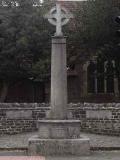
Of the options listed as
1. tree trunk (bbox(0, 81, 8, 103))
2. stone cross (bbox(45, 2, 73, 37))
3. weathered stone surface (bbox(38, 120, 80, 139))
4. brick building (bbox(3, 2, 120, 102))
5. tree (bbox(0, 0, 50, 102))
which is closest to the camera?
weathered stone surface (bbox(38, 120, 80, 139))

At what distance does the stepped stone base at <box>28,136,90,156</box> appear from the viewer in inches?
587

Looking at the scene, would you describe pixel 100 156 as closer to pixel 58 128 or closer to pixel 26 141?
pixel 58 128

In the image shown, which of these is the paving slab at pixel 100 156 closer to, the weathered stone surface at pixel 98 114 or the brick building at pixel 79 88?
the weathered stone surface at pixel 98 114

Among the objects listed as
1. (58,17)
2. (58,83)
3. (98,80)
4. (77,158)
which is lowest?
(77,158)

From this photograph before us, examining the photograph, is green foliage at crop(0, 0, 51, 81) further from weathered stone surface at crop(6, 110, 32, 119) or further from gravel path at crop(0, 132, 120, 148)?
gravel path at crop(0, 132, 120, 148)

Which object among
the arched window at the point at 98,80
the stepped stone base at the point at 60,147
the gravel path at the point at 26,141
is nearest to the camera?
the stepped stone base at the point at 60,147

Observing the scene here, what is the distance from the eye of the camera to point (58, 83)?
15602 millimetres

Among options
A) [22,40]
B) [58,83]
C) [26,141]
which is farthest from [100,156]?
[22,40]

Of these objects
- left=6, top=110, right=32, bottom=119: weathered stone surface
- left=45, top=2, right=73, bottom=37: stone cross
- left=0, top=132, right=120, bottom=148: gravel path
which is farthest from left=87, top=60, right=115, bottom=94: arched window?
left=45, top=2, right=73, bottom=37: stone cross

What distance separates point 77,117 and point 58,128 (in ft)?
20.1

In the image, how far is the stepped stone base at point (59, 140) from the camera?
49.0ft

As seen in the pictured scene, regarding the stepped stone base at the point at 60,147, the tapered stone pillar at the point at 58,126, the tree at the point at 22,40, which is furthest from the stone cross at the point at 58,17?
the tree at the point at 22,40

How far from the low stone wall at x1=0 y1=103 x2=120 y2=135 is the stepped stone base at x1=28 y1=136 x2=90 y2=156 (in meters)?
5.72

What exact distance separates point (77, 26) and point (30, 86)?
6.55m
